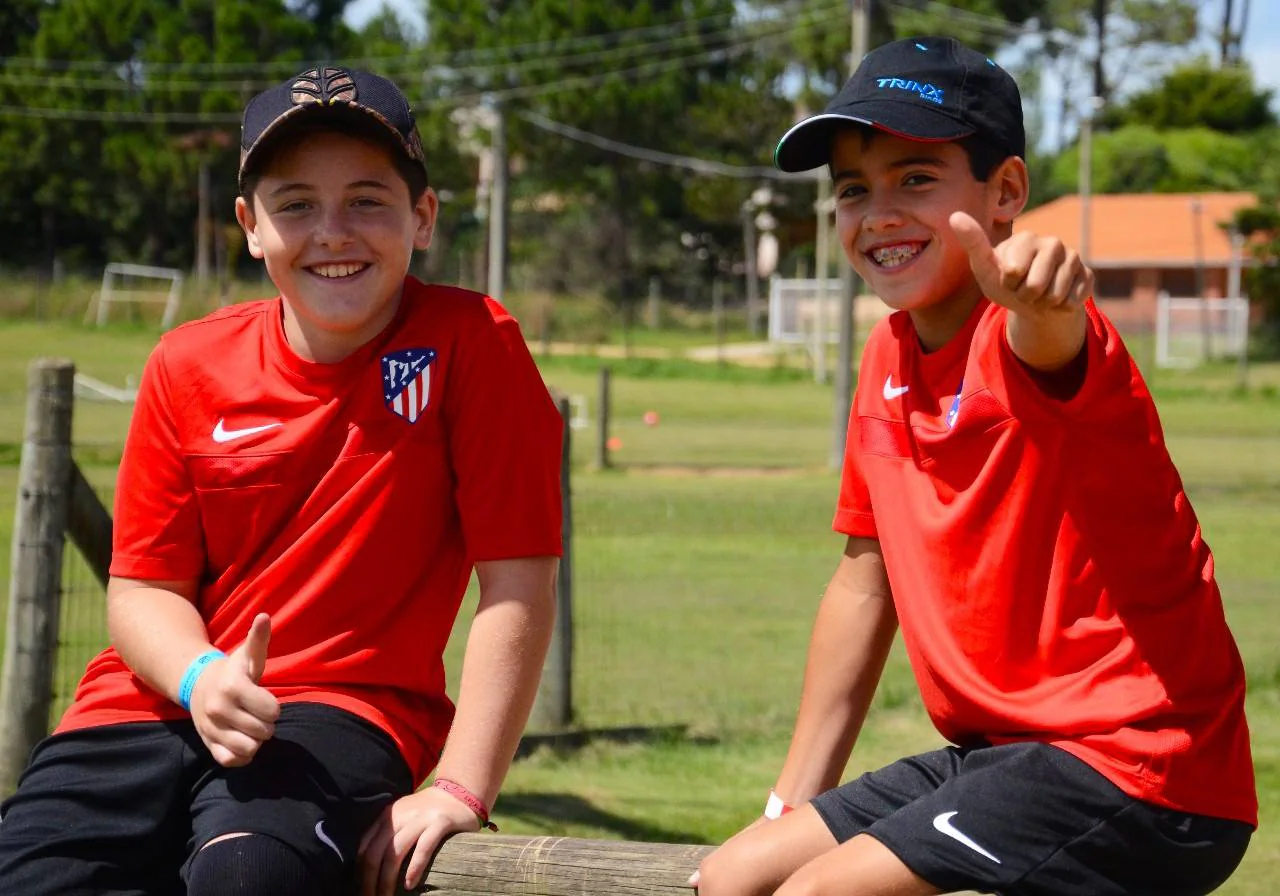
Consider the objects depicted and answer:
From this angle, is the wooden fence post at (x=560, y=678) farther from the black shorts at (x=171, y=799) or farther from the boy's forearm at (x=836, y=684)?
the black shorts at (x=171, y=799)

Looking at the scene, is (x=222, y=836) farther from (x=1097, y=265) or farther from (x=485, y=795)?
(x=1097, y=265)

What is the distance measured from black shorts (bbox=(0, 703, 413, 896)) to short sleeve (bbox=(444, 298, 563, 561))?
0.36 metres

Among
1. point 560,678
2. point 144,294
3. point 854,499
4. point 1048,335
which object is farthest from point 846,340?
point 144,294

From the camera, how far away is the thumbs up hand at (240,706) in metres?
2.46

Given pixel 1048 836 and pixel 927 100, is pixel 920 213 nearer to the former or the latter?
pixel 927 100

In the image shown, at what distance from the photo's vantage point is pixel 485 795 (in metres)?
2.64

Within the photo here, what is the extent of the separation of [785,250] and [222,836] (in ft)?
205

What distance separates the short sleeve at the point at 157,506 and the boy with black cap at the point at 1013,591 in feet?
3.36

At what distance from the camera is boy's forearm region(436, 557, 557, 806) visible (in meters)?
2.65

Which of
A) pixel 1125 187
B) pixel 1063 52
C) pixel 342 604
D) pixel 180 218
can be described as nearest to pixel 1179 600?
pixel 342 604

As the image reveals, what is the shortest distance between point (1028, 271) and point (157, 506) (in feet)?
4.75

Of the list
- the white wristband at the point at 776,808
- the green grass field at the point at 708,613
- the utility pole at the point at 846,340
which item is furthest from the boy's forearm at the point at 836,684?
the utility pole at the point at 846,340

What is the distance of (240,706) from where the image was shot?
247cm

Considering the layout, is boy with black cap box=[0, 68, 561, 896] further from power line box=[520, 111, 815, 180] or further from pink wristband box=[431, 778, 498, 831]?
power line box=[520, 111, 815, 180]
